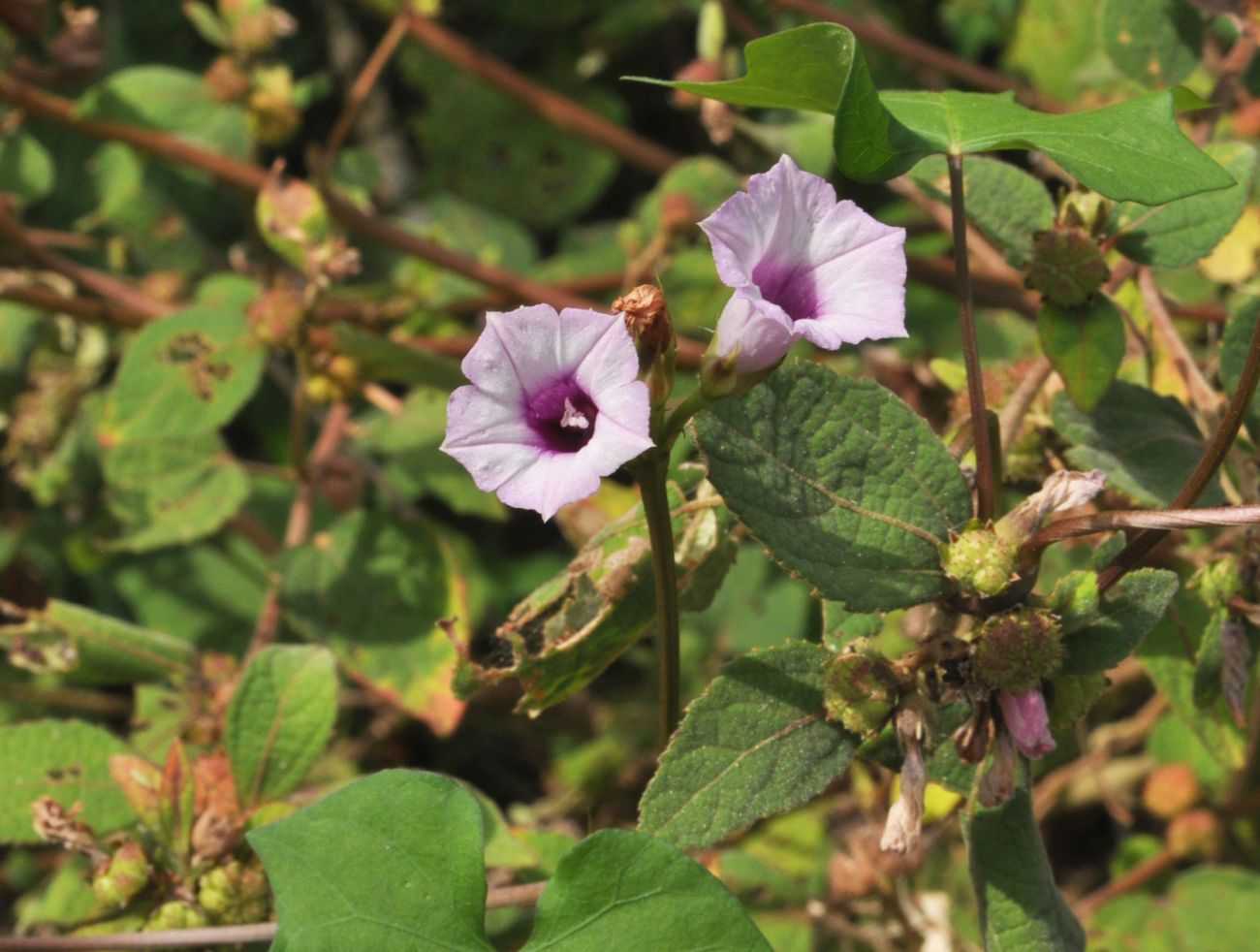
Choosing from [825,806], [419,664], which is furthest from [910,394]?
[419,664]

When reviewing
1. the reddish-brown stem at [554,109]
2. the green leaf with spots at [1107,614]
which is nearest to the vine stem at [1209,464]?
the green leaf with spots at [1107,614]

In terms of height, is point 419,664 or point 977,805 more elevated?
point 977,805

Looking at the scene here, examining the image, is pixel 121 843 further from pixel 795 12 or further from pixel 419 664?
pixel 795 12

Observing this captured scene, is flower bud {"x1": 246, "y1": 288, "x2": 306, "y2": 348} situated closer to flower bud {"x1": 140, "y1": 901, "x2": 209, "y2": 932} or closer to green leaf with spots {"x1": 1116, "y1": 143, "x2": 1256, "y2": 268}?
flower bud {"x1": 140, "y1": 901, "x2": 209, "y2": 932}

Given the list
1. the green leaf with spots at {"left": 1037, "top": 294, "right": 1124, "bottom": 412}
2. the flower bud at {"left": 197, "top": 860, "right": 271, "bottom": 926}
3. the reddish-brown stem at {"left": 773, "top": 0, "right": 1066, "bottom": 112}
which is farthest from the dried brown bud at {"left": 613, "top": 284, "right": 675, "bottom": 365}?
the reddish-brown stem at {"left": 773, "top": 0, "right": 1066, "bottom": 112}

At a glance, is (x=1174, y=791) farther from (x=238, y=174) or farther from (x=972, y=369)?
(x=238, y=174)

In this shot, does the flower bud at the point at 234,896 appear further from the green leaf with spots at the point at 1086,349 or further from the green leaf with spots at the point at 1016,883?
the green leaf with spots at the point at 1086,349
